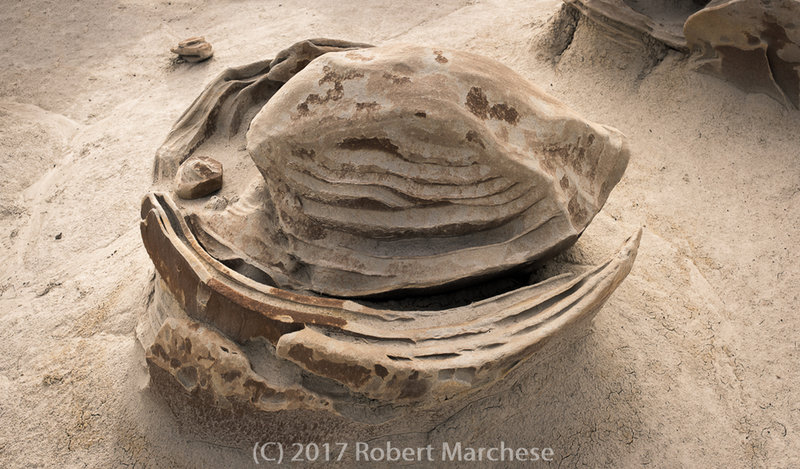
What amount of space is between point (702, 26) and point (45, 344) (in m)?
3.46

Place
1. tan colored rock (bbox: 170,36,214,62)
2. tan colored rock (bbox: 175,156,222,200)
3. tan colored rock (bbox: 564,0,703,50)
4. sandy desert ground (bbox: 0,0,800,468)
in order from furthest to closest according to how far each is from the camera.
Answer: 1. tan colored rock (bbox: 170,36,214,62)
2. tan colored rock (bbox: 564,0,703,50)
3. tan colored rock (bbox: 175,156,222,200)
4. sandy desert ground (bbox: 0,0,800,468)

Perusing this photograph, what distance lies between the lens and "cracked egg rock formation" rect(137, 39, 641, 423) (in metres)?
1.83

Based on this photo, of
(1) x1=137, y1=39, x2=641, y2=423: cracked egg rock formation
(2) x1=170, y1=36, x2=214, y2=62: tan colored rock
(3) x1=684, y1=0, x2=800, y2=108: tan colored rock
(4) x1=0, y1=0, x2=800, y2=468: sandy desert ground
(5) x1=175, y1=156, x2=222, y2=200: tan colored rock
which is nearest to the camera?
(1) x1=137, y1=39, x2=641, y2=423: cracked egg rock formation

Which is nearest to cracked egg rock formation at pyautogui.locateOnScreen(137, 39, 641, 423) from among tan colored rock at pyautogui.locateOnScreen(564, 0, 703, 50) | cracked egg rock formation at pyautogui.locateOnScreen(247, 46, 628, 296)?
cracked egg rock formation at pyautogui.locateOnScreen(247, 46, 628, 296)

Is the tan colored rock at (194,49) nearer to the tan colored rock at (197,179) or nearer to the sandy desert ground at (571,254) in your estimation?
the sandy desert ground at (571,254)

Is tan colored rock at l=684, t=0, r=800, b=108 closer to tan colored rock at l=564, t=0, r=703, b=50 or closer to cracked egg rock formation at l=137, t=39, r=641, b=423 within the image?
tan colored rock at l=564, t=0, r=703, b=50

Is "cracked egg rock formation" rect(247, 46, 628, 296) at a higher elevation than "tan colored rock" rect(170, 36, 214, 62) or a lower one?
higher

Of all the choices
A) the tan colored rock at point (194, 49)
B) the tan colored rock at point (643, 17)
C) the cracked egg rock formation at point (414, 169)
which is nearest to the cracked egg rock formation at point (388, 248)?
the cracked egg rock formation at point (414, 169)

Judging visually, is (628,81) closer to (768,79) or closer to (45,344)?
(768,79)

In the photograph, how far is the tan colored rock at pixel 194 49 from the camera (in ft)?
14.2

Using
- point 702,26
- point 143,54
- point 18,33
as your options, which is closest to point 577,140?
point 702,26

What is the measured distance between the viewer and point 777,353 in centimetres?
242

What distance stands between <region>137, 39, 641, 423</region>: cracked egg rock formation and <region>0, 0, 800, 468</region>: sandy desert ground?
0.90 feet

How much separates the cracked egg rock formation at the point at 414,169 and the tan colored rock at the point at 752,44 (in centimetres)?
161
